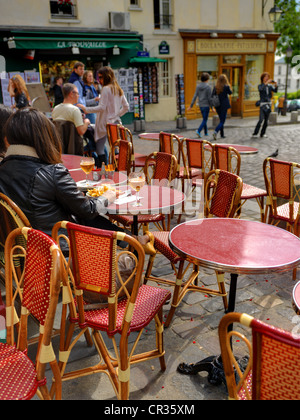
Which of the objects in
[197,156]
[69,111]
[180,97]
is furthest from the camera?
[180,97]

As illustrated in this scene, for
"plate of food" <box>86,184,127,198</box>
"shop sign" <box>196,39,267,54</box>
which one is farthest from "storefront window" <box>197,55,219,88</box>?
"plate of food" <box>86,184,127,198</box>

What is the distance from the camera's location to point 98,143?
7488mm

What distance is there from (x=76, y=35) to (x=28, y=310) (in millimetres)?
15485

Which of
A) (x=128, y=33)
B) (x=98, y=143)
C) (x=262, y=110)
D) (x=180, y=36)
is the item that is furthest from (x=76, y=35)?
(x=98, y=143)

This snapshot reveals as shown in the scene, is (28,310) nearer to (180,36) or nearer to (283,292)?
(283,292)

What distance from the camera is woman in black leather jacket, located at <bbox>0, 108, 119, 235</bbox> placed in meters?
2.61

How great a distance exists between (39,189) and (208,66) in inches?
781

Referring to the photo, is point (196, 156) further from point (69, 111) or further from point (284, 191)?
point (69, 111)

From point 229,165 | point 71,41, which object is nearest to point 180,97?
point 71,41

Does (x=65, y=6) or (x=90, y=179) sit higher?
(x=65, y=6)

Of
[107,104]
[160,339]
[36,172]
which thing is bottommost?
[160,339]

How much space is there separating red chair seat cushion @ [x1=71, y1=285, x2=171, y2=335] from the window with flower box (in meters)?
15.7

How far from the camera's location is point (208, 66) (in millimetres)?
20797
